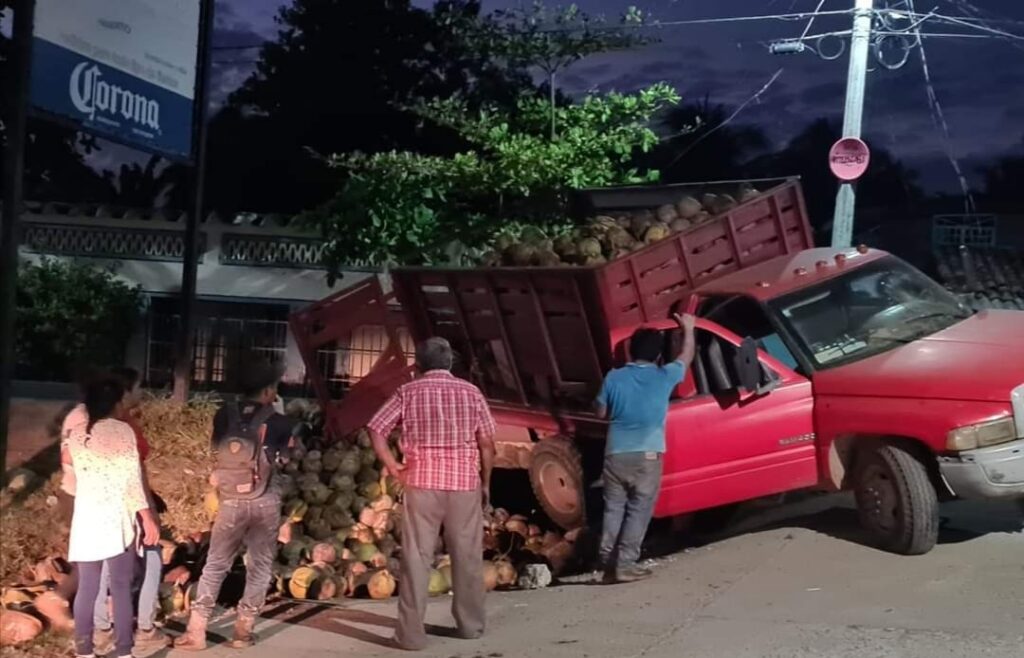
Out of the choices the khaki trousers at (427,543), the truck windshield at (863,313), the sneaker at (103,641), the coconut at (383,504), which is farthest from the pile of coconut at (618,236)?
the sneaker at (103,641)

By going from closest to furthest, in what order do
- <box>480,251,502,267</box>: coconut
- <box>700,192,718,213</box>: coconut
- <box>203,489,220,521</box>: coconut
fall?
<box>203,489,220,521</box>: coconut → <box>700,192,718,213</box>: coconut → <box>480,251,502,267</box>: coconut

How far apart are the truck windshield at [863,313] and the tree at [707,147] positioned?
39.3ft

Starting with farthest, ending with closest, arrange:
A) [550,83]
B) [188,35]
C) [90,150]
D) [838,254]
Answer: [90,150] → [550,83] → [188,35] → [838,254]

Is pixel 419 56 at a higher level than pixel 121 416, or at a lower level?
higher

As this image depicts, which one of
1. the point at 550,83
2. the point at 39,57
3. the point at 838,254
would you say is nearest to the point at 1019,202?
the point at 550,83

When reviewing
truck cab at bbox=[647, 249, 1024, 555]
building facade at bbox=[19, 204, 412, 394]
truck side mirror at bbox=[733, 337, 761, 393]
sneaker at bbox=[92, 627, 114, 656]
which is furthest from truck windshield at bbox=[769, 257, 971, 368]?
building facade at bbox=[19, 204, 412, 394]

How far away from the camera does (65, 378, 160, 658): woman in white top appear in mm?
5758

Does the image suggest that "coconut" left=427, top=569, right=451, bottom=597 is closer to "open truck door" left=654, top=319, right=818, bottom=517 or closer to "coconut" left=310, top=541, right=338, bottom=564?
"coconut" left=310, top=541, right=338, bottom=564

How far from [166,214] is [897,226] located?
14.2 m

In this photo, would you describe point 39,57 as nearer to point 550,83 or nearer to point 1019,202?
point 550,83

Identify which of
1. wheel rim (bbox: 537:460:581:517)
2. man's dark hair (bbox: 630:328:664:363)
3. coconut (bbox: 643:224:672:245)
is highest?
coconut (bbox: 643:224:672:245)

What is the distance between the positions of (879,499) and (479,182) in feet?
25.4

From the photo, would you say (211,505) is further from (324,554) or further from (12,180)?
(12,180)

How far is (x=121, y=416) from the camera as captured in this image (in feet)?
20.7
